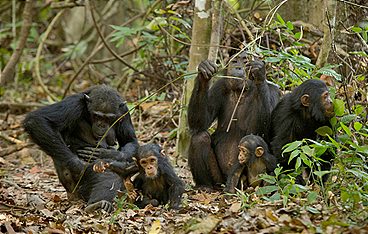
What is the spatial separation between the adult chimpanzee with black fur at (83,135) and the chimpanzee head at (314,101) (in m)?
1.78

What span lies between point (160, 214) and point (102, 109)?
1450mm

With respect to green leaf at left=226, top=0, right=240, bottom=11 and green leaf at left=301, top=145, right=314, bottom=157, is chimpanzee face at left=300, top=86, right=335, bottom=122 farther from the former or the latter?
green leaf at left=226, top=0, right=240, bottom=11

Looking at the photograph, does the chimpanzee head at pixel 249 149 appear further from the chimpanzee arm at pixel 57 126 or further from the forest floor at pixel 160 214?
the chimpanzee arm at pixel 57 126

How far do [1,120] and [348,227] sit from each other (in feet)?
28.8

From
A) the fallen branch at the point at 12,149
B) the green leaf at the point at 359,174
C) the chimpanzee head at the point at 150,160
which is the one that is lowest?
the fallen branch at the point at 12,149

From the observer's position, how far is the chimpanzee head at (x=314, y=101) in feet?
22.4

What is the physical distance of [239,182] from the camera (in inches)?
284

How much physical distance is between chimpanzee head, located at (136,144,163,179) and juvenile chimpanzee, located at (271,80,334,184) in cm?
125

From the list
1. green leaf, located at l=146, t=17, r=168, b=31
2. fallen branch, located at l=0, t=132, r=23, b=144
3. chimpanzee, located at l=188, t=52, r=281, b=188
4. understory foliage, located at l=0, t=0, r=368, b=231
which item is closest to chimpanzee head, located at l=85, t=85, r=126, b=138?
understory foliage, located at l=0, t=0, r=368, b=231

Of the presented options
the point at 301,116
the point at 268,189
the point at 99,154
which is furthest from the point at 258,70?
the point at 99,154

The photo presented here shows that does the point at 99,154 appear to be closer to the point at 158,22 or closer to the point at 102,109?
the point at 102,109

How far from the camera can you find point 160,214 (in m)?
6.22

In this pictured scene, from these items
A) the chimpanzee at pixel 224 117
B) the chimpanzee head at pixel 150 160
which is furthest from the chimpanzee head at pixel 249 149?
the chimpanzee head at pixel 150 160

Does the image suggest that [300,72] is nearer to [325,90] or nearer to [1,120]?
[325,90]
